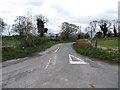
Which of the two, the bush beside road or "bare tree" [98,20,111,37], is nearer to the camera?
the bush beside road

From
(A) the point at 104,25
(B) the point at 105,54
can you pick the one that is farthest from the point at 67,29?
(B) the point at 105,54

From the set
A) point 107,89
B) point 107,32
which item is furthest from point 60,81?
point 107,32

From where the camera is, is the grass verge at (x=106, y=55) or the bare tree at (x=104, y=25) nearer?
the grass verge at (x=106, y=55)

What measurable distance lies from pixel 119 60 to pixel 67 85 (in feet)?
24.3

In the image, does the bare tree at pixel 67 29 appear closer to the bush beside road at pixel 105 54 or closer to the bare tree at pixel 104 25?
the bare tree at pixel 104 25

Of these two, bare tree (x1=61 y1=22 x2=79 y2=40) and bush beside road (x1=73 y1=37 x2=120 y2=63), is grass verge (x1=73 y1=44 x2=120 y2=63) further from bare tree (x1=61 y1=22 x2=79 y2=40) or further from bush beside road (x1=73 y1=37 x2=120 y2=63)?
bare tree (x1=61 y1=22 x2=79 y2=40)

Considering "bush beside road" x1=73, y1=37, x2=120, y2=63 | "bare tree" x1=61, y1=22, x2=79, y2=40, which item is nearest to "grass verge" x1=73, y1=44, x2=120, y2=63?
"bush beside road" x1=73, y1=37, x2=120, y2=63

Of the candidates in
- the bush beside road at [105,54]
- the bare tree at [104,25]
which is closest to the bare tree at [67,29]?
the bare tree at [104,25]

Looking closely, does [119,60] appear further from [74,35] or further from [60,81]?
[74,35]

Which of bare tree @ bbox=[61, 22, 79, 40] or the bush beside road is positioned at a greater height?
bare tree @ bbox=[61, 22, 79, 40]

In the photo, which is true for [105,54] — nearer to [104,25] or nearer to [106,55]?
[106,55]

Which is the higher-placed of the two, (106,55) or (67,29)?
(67,29)

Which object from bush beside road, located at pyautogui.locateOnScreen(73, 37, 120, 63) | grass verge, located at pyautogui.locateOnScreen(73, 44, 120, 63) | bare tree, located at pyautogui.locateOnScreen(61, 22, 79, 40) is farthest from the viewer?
bare tree, located at pyautogui.locateOnScreen(61, 22, 79, 40)

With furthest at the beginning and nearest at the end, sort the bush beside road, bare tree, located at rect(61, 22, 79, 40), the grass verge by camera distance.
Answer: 1. bare tree, located at rect(61, 22, 79, 40)
2. the bush beside road
3. the grass verge
